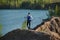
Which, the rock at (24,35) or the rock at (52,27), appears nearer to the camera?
the rock at (24,35)

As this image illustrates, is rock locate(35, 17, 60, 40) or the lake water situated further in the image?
rock locate(35, 17, 60, 40)

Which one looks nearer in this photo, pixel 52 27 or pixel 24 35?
pixel 24 35

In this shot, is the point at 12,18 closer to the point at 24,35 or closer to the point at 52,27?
the point at 24,35

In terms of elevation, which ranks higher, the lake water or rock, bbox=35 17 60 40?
the lake water

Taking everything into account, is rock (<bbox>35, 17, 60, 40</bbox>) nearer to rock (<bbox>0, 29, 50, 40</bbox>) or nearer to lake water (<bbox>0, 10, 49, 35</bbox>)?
rock (<bbox>0, 29, 50, 40</bbox>)

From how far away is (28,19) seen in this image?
13.9ft

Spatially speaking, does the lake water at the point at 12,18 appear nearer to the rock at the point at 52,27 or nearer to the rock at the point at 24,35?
the rock at the point at 24,35

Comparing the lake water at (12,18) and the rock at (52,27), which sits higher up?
the lake water at (12,18)

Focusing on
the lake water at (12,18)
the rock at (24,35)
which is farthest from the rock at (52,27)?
the lake water at (12,18)

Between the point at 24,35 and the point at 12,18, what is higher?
the point at 12,18

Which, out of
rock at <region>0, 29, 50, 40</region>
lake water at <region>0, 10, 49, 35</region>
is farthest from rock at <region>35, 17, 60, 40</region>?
lake water at <region>0, 10, 49, 35</region>

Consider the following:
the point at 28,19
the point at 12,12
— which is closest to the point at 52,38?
the point at 28,19

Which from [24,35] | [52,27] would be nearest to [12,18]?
[24,35]

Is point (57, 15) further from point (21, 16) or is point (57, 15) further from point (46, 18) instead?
point (21, 16)
